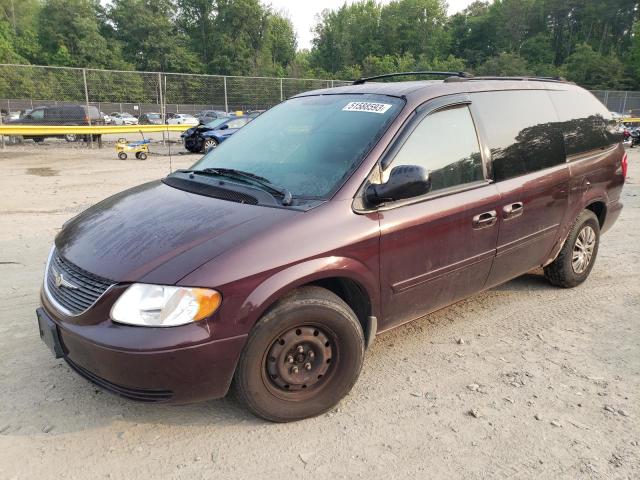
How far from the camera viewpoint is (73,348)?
8.08 feet

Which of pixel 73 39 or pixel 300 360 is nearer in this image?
pixel 300 360

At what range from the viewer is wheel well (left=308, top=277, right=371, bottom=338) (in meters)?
2.83

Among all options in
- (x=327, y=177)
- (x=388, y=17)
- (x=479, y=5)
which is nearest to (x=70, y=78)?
(x=327, y=177)

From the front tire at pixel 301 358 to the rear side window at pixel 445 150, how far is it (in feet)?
2.93

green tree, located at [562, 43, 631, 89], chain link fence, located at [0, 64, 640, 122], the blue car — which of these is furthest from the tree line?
the blue car

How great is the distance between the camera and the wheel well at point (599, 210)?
4.68 metres

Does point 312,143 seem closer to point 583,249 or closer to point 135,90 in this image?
point 583,249

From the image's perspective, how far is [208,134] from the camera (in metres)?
17.7

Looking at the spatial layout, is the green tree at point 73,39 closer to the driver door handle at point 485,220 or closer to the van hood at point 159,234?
the van hood at point 159,234

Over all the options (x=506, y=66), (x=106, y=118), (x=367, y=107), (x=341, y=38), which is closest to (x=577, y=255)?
(x=367, y=107)

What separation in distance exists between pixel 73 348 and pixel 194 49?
8012cm

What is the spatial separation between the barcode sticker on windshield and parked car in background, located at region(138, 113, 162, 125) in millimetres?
20979

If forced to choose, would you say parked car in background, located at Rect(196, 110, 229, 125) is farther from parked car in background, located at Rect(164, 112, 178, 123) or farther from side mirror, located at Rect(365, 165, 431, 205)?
side mirror, located at Rect(365, 165, 431, 205)

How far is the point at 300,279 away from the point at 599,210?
357 centimetres
